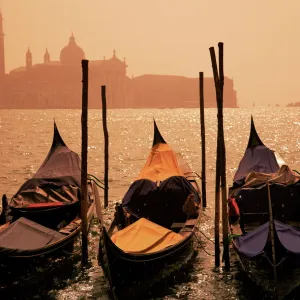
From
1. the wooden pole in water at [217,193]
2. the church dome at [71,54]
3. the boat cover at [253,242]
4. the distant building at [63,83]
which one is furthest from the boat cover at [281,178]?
the church dome at [71,54]

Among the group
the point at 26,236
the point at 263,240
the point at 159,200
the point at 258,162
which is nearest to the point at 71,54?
the point at 258,162

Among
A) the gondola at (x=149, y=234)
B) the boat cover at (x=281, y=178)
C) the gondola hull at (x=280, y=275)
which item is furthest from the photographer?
the boat cover at (x=281, y=178)

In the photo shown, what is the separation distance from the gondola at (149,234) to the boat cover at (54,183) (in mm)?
1433

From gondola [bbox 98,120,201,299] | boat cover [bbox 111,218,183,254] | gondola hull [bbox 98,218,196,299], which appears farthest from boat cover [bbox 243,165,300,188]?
gondola hull [bbox 98,218,196,299]

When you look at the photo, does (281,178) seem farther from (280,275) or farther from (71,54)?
(71,54)

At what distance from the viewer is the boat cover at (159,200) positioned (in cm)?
1184

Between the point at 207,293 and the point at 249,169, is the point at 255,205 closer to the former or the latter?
the point at 207,293

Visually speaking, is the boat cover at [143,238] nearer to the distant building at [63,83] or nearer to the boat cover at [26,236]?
the boat cover at [26,236]

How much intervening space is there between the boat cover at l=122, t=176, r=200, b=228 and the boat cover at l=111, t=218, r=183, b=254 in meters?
1.10

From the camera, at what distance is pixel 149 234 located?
10273 mm

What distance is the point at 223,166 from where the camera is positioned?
11.0m

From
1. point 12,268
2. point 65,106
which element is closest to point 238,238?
point 12,268

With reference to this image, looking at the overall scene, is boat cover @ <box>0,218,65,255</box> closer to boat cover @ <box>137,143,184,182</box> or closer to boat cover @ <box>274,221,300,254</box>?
boat cover @ <box>137,143,184,182</box>

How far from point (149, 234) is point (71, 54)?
176m
